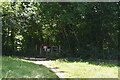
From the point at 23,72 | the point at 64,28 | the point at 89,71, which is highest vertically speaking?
the point at 64,28

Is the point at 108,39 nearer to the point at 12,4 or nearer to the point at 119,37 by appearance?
the point at 119,37

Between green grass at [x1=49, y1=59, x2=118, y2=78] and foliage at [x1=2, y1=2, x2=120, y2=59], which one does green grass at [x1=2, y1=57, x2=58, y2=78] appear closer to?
green grass at [x1=49, y1=59, x2=118, y2=78]

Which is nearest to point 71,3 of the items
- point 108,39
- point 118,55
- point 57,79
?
point 108,39

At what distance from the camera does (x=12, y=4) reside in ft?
46.9

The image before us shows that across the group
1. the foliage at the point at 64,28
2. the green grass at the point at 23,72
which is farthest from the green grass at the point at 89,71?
the foliage at the point at 64,28

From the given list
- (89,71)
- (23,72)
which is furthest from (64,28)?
(23,72)

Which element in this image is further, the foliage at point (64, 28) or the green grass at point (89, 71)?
the foliage at point (64, 28)

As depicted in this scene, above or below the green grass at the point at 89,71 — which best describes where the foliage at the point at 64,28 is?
above

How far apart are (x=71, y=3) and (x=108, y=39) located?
339 centimetres

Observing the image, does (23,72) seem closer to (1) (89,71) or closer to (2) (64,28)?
(1) (89,71)

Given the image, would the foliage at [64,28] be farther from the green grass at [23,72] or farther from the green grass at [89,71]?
the green grass at [23,72]

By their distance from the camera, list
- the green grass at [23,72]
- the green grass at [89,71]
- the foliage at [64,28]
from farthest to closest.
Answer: the foliage at [64,28] → the green grass at [89,71] → the green grass at [23,72]

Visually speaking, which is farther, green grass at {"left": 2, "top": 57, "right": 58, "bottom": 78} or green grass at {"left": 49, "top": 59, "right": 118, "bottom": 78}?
green grass at {"left": 49, "top": 59, "right": 118, "bottom": 78}

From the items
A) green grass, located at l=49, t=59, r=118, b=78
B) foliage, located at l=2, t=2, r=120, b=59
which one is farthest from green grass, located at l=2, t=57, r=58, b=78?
foliage, located at l=2, t=2, r=120, b=59
